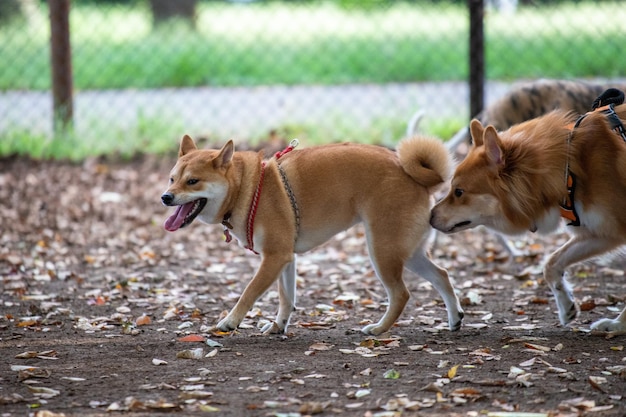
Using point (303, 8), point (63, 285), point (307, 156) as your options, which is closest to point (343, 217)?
point (307, 156)

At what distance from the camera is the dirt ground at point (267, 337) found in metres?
3.43

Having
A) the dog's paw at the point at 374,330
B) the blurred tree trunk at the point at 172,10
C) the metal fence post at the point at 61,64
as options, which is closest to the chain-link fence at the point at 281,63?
the blurred tree trunk at the point at 172,10

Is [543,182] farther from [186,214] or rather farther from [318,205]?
[186,214]

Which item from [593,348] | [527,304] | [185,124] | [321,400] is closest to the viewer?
[321,400]

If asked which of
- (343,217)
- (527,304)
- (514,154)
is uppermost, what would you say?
(514,154)

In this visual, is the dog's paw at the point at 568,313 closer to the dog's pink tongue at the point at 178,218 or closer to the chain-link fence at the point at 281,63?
the dog's pink tongue at the point at 178,218

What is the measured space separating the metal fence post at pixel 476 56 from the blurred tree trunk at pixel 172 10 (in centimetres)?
575

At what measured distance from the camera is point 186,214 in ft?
14.4

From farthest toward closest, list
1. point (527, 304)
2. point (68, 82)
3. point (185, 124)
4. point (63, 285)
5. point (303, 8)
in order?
point (303, 8), point (185, 124), point (68, 82), point (63, 285), point (527, 304)

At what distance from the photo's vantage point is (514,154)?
13.9 feet

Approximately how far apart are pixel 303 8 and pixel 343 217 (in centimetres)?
760

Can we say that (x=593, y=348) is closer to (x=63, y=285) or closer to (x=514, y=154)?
(x=514, y=154)

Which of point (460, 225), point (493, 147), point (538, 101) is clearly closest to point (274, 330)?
point (460, 225)

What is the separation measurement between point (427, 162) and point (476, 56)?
3.42 m
